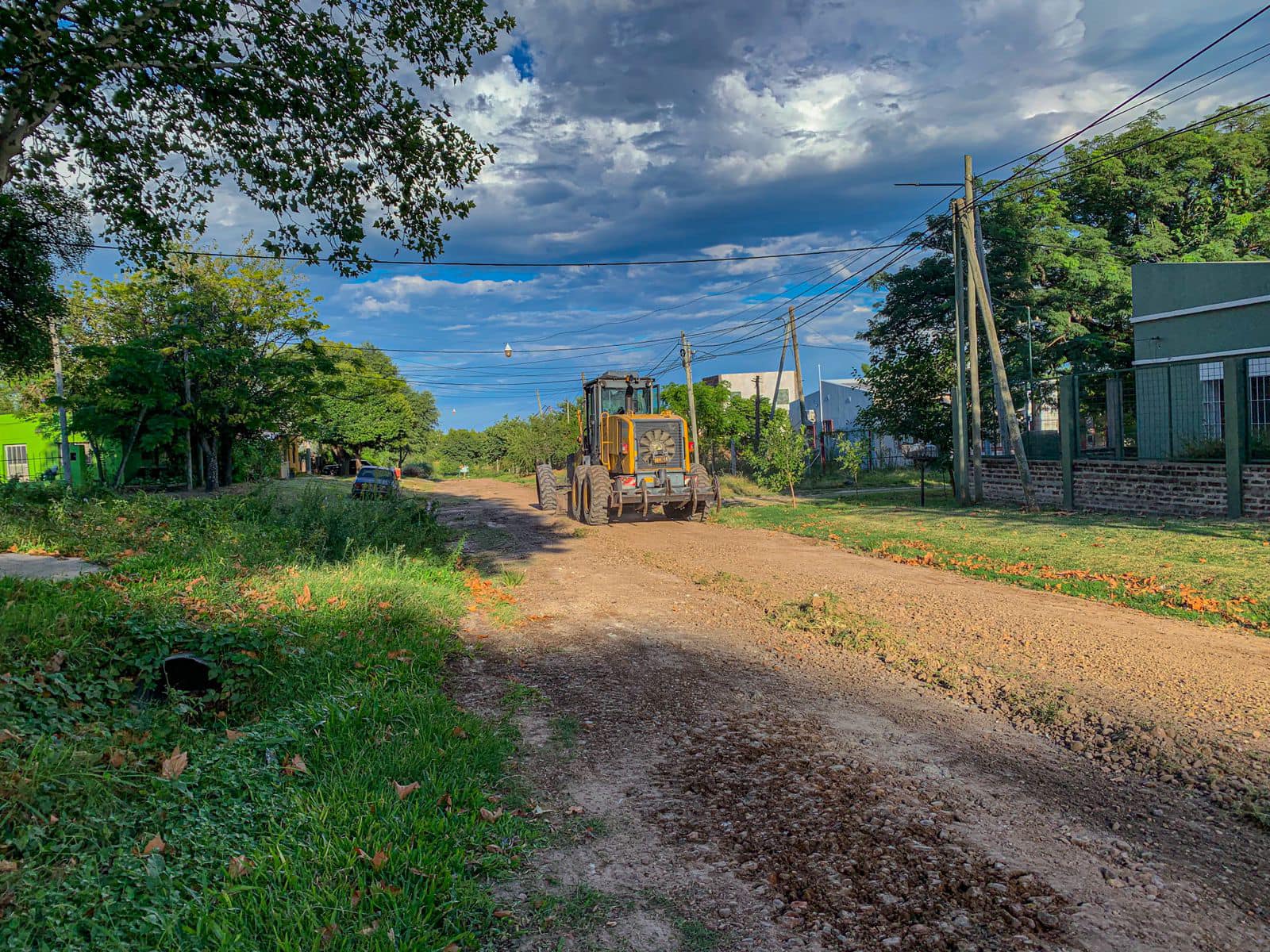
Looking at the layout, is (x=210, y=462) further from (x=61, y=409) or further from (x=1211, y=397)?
(x=1211, y=397)

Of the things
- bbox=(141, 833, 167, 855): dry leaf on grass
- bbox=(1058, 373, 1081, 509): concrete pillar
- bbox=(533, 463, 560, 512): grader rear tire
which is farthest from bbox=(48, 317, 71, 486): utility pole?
bbox=(1058, 373, 1081, 509): concrete pillar

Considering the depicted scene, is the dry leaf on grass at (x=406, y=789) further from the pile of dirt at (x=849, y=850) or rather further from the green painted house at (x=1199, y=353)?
the green painted house at (x=1199, y=353)

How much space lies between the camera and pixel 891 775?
4.04 m

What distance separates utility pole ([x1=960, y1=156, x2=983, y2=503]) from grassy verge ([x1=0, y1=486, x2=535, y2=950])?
1479 centimetres

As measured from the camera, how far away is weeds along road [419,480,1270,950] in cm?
285

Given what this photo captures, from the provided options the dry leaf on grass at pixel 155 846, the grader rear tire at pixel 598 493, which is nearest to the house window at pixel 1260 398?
the grader rear tire at pixel 598 493

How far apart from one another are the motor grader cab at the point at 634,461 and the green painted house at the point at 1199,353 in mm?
9062

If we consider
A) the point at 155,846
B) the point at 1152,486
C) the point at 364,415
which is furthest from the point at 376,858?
the point at 364,415

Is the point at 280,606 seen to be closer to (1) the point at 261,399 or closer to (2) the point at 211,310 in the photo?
(1) the point at 261,399

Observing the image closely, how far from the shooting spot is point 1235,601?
7504 mm

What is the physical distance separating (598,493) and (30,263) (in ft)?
35.6

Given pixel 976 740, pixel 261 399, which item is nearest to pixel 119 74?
pixel 976 740

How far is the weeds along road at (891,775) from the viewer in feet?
9.34

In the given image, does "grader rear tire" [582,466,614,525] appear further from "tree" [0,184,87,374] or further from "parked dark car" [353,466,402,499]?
"tree" [0,184,87,374]
